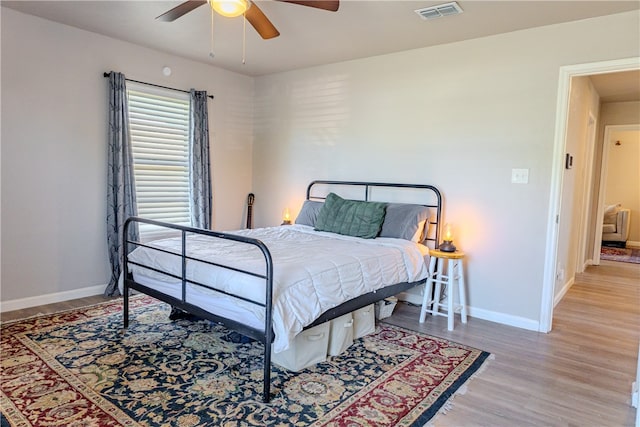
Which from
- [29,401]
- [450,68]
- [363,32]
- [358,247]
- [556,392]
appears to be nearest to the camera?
[29,401]

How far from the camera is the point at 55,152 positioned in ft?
11.8

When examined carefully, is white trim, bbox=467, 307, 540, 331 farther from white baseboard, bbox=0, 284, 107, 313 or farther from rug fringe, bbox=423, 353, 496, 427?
white baseboard, bbox=0, 284, 107, 313

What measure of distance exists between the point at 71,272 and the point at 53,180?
0.87 m

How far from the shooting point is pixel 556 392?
237cm

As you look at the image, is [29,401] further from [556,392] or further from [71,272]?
[556,392]

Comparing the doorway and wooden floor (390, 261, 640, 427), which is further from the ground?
the doorway

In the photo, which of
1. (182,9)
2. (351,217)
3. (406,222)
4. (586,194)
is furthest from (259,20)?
(586,194)

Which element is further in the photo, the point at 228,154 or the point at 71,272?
the point at 228,154

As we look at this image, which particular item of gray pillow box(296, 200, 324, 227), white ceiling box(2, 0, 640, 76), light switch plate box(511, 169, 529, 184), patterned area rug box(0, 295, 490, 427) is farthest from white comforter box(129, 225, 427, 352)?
white ceiling box(2, 0, 640, 76)

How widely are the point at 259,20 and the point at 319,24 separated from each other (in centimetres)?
83

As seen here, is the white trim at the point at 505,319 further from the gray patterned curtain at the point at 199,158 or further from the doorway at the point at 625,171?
the doorway at the point at 625,171

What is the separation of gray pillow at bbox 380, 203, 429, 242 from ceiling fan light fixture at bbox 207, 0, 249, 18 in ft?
7.12

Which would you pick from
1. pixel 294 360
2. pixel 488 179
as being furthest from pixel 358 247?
pixel 488 179

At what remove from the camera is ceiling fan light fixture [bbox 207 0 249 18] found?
2.20m
